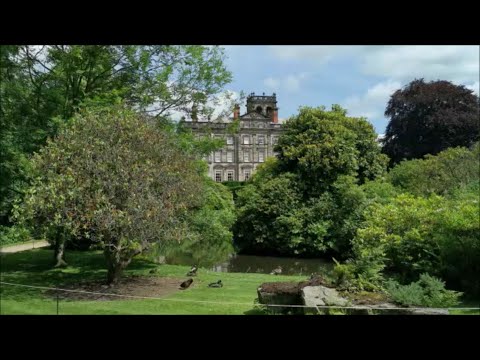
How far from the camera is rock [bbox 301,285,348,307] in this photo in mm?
5832

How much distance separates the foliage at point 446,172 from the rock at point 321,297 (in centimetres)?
776

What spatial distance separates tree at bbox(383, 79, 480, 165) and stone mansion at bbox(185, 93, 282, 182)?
4302mm

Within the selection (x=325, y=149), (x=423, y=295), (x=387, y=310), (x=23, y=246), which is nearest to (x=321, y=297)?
(x=387, y=310)

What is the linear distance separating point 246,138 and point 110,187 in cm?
703

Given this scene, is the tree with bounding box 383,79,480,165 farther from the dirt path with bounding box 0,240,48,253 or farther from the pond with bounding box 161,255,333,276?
the dirt path with bounding box 0,240,48,253

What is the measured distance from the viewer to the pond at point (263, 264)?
12.4m

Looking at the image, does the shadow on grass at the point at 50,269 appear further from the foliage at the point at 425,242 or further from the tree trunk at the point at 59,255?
the foliage at the point at 425,242

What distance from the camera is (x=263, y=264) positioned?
13430mm

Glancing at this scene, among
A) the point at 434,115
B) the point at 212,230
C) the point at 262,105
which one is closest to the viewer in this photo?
the point at 262,105

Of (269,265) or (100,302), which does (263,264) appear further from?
(100,302)

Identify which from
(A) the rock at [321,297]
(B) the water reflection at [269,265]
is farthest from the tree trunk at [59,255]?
(A) the rock at [321,297]
